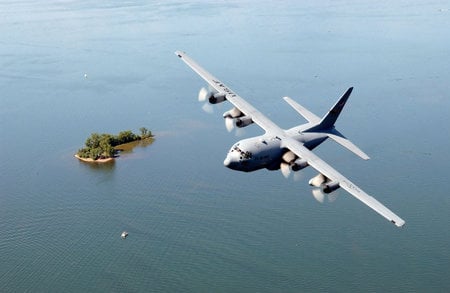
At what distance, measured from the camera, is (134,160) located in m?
126

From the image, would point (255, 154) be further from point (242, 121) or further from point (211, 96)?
point (211, 96)

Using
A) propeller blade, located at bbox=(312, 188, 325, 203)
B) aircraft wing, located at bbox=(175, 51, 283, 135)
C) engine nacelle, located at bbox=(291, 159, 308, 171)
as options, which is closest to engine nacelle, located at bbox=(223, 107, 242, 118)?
aircraft wing, located at bbox=(175, 51, 283, 135)

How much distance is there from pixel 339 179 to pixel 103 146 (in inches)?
3181

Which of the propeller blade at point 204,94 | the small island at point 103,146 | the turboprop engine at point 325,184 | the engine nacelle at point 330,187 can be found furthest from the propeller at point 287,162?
the small island at point 103,146

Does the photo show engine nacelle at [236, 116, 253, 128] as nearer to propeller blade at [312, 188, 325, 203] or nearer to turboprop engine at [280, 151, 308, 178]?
turboprop engine at [280, 151, 308, 178]

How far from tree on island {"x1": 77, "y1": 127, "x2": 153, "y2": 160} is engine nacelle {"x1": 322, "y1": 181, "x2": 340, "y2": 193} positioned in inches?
3130

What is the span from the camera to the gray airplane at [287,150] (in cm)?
5662

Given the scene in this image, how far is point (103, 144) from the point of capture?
127 meters

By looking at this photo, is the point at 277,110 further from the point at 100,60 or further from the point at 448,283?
the point at 100,60

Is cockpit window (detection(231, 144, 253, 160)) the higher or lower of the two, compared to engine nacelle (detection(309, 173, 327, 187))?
higher

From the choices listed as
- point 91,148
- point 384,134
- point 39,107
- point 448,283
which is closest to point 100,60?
point 39,107

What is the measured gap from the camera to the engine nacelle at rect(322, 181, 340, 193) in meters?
56.5

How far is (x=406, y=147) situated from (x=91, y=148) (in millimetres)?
74709

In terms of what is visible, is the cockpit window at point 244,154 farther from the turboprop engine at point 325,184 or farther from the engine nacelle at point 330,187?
the engine nacelle at point 330,187
